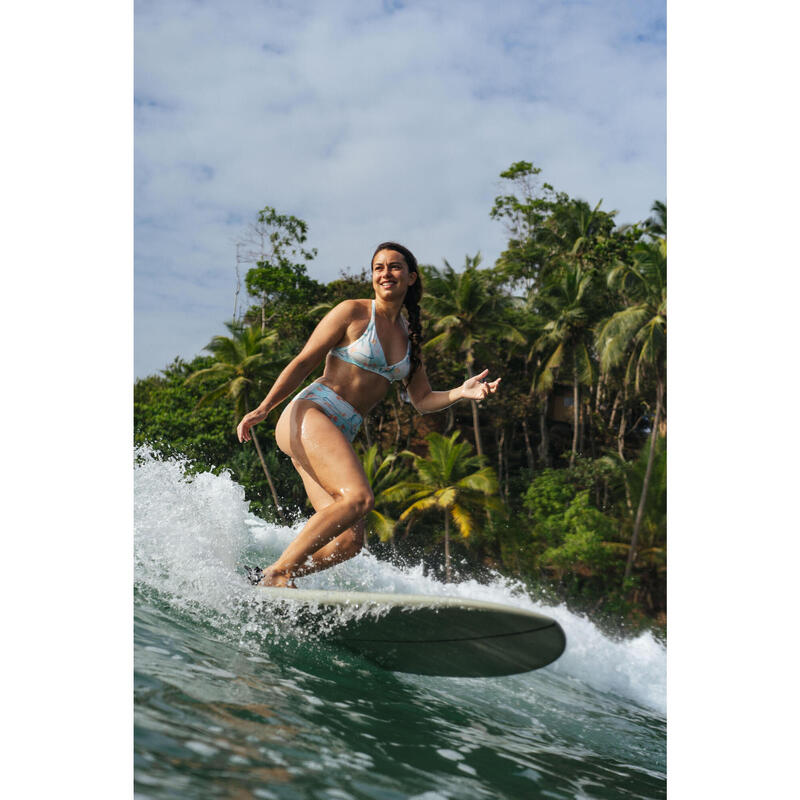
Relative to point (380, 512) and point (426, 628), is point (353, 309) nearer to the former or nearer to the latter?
point (426, 628)

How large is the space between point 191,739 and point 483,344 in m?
18.5

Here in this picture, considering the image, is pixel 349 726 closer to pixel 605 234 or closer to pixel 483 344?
pixel 483 344

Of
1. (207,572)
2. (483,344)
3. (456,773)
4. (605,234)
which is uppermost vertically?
(605,234)

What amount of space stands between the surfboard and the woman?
168 millimetres

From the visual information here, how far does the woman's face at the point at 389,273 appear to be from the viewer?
305 centimetres

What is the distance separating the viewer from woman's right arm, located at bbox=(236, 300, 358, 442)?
284 centimetres

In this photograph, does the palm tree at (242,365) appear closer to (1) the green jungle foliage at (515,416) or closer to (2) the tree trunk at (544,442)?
(1) the green jungle foliage at (515,416)

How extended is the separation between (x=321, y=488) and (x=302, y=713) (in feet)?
3.01

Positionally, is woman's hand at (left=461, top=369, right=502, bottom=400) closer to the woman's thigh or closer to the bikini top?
the bikini top

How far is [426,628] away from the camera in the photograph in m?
2.86

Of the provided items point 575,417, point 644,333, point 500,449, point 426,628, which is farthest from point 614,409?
point 426,628

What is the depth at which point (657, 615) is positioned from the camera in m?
16.4

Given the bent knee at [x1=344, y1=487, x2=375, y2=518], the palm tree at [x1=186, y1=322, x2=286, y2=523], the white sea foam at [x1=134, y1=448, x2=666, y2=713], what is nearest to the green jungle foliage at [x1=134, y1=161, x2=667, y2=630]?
the palm tree at [x1=186, y1=322, x2=286, y2=523]

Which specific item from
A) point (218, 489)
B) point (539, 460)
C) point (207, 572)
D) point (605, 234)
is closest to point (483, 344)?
point (539, 460)
